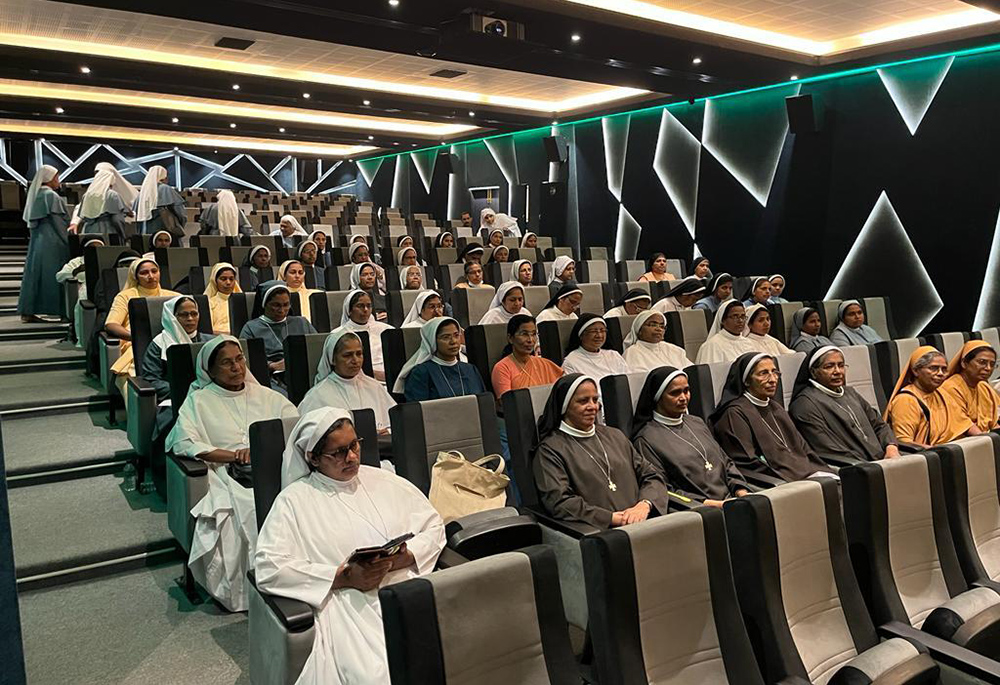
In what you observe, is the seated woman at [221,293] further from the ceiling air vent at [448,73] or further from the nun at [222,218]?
the ceiling air vent at [448,73]

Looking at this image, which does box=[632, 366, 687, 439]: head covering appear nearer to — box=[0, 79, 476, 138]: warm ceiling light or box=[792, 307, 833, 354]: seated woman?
box=[792, 307, 833, 354]: seated woman

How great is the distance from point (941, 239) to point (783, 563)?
598cm

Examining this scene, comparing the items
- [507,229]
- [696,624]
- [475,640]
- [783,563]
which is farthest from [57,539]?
[507,229]

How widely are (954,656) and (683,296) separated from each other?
14.3 feet

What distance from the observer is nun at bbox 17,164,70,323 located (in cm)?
643

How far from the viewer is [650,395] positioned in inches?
133

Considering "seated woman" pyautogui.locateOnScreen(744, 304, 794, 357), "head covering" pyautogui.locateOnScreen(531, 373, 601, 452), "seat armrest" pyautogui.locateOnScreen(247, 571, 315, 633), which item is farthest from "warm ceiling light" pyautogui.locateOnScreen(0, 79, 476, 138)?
"seat armrest" pyautogui.locateOnScreen(247, 571, 315, 633)

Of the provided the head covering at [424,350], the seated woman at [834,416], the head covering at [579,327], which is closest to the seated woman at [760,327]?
the seated woman at [834,416]

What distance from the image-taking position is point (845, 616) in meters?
2.23

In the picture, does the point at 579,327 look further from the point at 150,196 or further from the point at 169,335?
the point at 150,196

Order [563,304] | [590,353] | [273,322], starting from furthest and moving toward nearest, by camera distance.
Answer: [563,304] → [273,322] → [590,353]

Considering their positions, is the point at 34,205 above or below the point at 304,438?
above

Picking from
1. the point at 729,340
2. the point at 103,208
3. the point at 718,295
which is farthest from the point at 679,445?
the point at 103,208

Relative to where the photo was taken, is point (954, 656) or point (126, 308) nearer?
point (954, 656)
